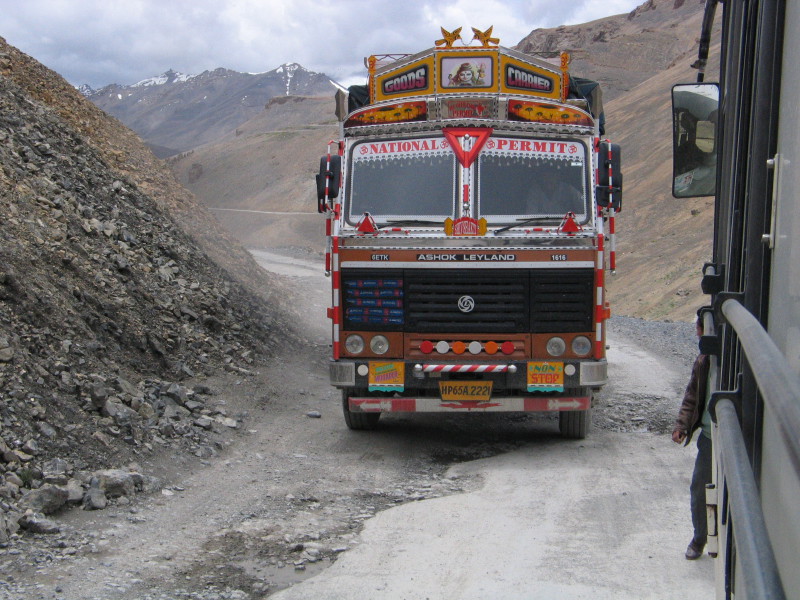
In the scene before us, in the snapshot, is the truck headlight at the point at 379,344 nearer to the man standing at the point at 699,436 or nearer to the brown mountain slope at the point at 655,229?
the man standing at the point at 699,436

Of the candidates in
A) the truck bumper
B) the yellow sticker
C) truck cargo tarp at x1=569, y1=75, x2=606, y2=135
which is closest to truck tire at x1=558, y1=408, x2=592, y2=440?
the truck bumper

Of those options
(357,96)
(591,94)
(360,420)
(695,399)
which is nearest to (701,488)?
(695,399)

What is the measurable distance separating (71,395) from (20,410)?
77 cm

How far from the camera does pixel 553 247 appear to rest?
8453 mm

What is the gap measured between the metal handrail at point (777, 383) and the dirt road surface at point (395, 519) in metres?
3.59

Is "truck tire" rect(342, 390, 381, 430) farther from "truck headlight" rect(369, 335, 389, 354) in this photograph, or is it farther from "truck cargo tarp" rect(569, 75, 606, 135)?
"truck cargo tarp" rect(569, 75, 606, 135)

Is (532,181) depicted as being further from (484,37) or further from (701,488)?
(701,488)

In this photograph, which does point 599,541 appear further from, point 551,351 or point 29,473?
point 29,473

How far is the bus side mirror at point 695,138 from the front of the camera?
15.0 feet

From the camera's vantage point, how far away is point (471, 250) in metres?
8.50

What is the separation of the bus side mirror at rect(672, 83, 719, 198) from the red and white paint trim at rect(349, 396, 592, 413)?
13.1 feet

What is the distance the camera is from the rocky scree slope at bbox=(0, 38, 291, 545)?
286 inches

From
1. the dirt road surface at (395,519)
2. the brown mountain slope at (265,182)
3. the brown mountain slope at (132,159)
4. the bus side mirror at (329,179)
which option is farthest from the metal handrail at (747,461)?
the brown mountain slope at (265,182)

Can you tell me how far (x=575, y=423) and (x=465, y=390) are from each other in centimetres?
138
